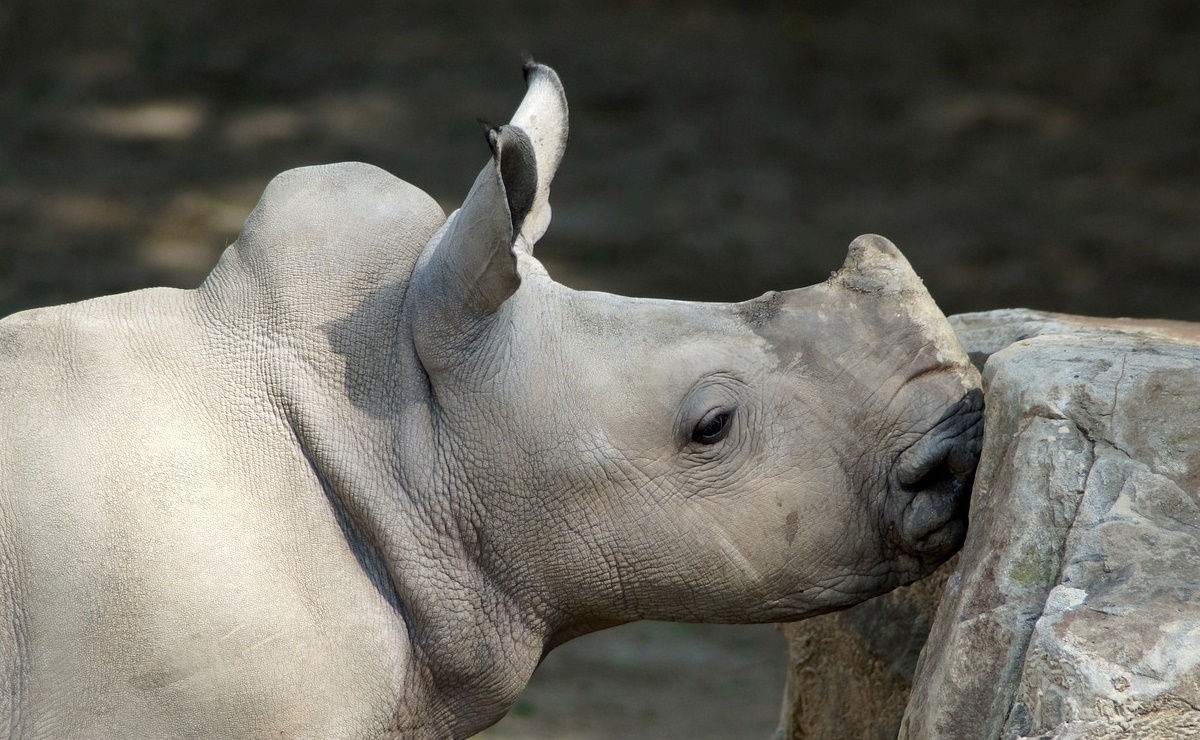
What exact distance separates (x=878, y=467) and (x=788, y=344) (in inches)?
12.3

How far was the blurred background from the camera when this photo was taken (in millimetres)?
9148

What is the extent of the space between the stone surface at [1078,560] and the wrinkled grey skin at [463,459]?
0.25 meters

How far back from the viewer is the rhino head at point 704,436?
3168 millimetres

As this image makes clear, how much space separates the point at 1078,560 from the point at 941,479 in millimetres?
542

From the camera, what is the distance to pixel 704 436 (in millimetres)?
3199

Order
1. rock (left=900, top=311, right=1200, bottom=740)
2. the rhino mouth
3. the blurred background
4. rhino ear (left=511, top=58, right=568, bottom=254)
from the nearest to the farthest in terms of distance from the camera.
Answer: rock (left=900, top=311, right=1200, bottom=740)
the rhino mouth
rhino ear (left=511, top=58, right=568, bottom=254)
the blurred background

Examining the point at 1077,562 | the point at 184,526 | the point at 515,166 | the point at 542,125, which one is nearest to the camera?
the point at 1077,562

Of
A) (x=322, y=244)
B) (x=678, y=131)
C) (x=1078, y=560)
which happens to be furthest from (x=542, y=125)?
(x=678, y=131)

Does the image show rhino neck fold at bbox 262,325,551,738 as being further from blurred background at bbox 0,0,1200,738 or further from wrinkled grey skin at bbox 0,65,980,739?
blurred background at bbox 0,0,1200,738

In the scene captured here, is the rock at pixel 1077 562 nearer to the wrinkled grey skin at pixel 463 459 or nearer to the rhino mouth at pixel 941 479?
the rhino mouth at pixel 941 479

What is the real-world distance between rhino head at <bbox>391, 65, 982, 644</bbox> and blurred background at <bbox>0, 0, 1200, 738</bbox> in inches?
215

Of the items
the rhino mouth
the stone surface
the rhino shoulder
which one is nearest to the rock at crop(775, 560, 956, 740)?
the rhino mouth

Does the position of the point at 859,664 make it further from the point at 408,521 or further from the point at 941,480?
the point at 408,521

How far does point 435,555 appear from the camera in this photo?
325cm
